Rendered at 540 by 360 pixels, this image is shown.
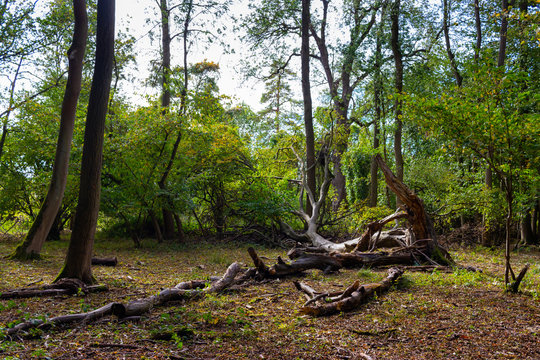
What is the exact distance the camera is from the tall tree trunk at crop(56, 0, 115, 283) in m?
5.70

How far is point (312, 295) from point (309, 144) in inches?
381

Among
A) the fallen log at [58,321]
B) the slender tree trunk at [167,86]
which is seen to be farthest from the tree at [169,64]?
the fallen log at [58,321]

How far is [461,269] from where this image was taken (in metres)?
7.23

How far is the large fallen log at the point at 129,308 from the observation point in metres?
3.59

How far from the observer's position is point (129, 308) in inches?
164

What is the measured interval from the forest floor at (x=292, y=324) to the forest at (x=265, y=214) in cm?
3

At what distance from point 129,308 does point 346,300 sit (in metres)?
2.55

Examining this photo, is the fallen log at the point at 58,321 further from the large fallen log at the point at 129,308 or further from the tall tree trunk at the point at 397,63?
the tall tree trunk at the point at 397,63

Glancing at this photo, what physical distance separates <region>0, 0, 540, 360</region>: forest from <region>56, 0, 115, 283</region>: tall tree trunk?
0.9 inches

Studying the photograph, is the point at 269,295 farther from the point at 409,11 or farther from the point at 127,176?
the point at 409,11

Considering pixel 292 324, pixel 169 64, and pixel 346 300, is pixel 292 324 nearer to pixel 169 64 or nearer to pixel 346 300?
pixel 346 300

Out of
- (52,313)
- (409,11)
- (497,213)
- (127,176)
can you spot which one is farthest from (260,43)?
(52,313)

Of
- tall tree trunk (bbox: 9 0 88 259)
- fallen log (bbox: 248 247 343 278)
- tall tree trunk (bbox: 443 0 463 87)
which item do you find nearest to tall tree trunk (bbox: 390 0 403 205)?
tall tree trunk (bbox: 443 0 463 87)

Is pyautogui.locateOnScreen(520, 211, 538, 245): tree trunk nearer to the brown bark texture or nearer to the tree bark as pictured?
the tree bark
